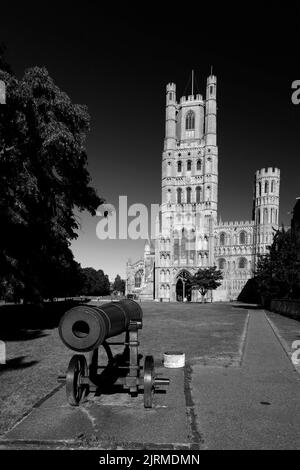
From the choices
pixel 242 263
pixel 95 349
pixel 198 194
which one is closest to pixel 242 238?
pixel 242 263

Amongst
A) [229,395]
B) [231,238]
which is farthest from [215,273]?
[229,395]

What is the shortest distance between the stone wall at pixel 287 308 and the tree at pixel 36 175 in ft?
54.2

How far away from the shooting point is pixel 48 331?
728 inches

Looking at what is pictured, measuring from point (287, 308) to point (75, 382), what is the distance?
25.2 metres

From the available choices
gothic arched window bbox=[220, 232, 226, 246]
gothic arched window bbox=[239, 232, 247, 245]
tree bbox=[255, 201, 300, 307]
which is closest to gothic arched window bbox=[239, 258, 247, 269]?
gothic arched window bbox=[239, 232, 247, 245]

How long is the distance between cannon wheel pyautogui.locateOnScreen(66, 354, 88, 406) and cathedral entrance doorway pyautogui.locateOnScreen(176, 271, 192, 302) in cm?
6064

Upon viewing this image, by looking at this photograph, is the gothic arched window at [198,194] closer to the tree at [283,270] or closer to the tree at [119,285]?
the tree at [283,270]

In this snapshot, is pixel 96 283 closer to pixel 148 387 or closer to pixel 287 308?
pixel 287 308

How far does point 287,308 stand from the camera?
28906 millimetres

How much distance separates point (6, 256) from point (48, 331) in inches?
203
